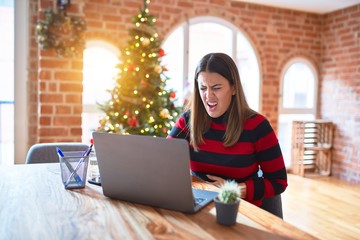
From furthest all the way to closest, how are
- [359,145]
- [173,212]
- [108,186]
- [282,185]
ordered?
[359,145] < [282,185] < [108,186] < [173,212]

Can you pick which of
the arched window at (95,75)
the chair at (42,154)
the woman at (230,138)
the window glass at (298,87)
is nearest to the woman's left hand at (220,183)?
the woman at (230,138)

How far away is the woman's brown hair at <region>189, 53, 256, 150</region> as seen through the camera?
1544 millimetres

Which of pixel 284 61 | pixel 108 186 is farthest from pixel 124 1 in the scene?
pixel 108 186

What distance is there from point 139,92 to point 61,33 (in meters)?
0.96

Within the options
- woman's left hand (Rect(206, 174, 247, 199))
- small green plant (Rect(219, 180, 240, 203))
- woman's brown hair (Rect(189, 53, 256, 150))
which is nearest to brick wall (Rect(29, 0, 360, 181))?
woman's brown hair (Rect(189, 53, 256, 150))

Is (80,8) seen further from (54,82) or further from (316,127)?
(316,127)

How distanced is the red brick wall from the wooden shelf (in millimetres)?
112

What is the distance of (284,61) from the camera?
500 cm

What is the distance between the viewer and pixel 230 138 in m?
1.53

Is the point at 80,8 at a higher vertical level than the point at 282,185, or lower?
higher

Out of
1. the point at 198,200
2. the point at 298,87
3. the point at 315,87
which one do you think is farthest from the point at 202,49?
the point at 198,200

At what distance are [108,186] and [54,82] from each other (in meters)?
2.67

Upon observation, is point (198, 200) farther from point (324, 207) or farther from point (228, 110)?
point (324, 207)

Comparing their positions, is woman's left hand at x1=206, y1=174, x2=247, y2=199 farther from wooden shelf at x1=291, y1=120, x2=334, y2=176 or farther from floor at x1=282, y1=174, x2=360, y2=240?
wooden shelf at x1=291, y1=120, x2=334, y2=176
